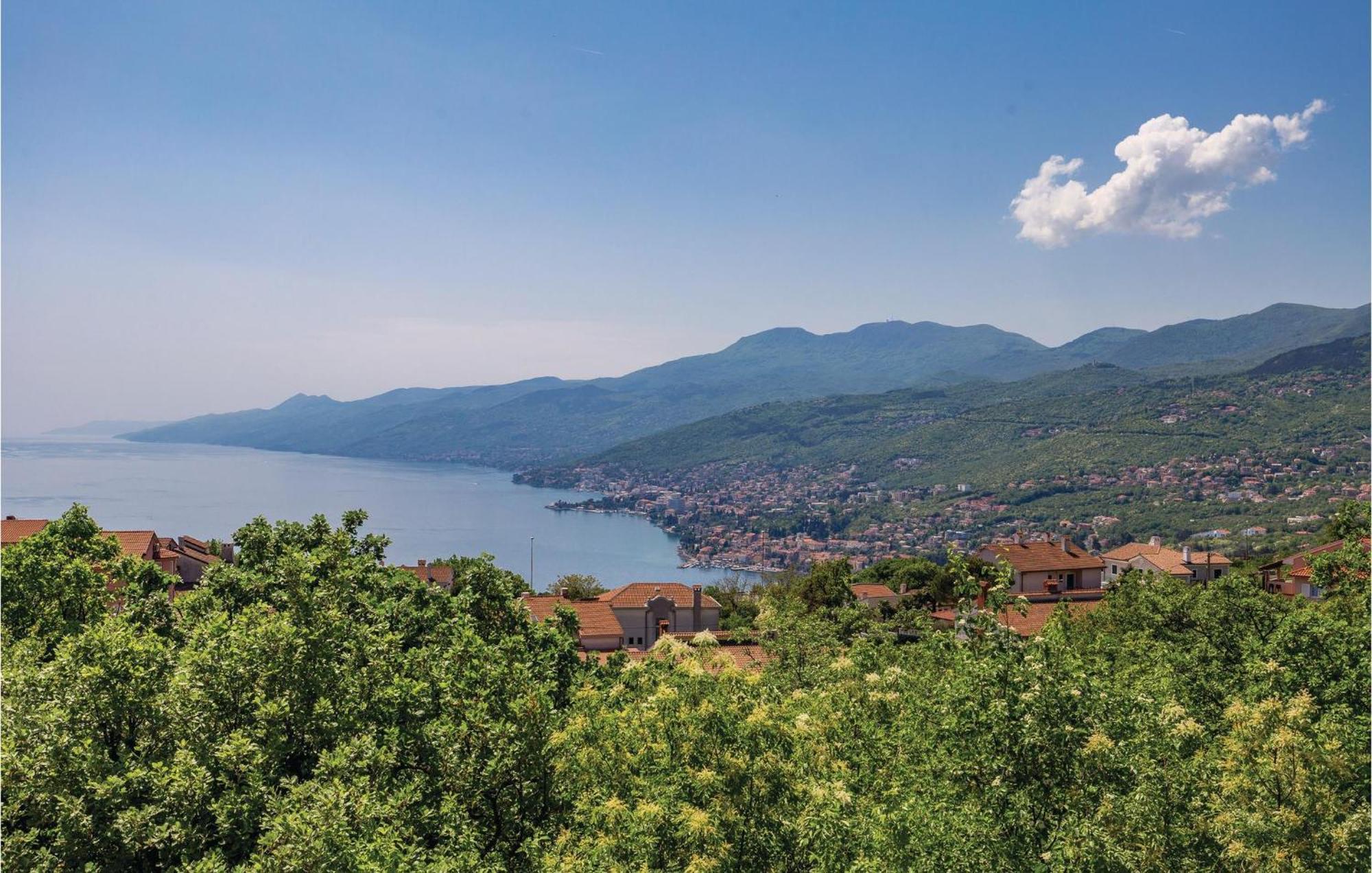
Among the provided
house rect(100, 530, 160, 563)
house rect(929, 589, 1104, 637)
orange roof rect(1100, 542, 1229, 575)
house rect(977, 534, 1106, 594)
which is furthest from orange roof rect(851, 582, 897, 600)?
house rect(100, 530, 160, 563)

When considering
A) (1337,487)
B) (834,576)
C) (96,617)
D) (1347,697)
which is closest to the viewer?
(1347,697)

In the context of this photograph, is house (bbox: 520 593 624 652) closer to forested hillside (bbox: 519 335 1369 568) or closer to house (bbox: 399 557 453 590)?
house (bbox: 399 557 453 590)

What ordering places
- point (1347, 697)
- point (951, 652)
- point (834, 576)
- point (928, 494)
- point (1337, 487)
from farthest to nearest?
point (928, 494)
point (1337, 487)
point (834, 576)
point (1347, 697)
point (951, 652)

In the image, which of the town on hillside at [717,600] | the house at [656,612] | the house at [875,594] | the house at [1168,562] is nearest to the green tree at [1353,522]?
the town on hillside at [717,600]

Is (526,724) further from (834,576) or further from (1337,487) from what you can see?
(1337,487)

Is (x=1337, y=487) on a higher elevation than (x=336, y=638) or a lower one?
lower

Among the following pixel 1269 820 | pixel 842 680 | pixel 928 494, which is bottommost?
pixel 928 494

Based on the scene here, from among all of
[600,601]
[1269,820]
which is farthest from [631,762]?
[600,601]

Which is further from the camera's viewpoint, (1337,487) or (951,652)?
(1337,487)

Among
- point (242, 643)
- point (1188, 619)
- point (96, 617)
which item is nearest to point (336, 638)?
point (242, 643)
